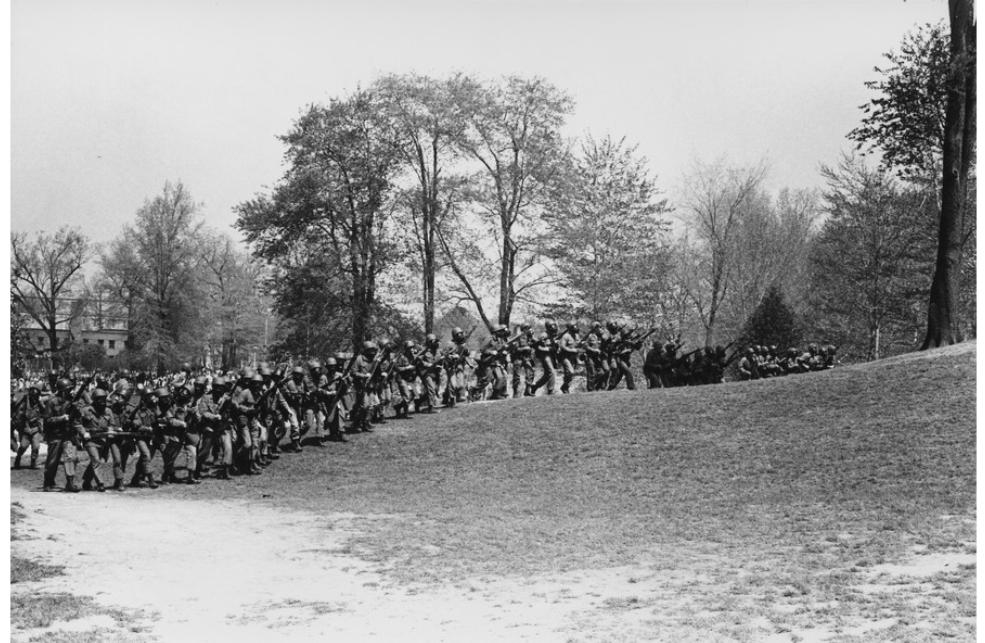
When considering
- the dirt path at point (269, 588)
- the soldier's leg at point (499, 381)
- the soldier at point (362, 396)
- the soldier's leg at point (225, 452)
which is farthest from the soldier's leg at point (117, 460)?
the soldier's leg at point (499, 381)

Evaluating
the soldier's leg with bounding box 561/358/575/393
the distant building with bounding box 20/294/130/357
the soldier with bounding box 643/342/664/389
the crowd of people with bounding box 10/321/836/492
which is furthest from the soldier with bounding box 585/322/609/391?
the distant building with bounding box 20/294/130/357

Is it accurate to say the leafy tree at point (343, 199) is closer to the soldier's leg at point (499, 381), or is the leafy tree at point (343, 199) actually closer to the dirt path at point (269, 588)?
the soldier's leg at point (499, 381)

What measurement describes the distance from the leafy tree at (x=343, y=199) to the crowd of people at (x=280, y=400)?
1095 cm

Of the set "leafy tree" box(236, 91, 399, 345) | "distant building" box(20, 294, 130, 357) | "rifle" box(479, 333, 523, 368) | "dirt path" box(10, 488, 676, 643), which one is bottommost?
"dirt path" box(10, 488, 676, 643)

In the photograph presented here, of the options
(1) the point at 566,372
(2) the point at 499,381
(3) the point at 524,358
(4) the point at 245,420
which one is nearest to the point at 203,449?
(4) the point at 245,420

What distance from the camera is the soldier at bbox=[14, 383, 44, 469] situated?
758 inches

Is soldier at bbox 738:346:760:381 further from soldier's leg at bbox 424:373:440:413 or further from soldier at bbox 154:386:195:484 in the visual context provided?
soldier at bbox 154:386:195:484

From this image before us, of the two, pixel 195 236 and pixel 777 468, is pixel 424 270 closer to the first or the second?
pixel 195 236

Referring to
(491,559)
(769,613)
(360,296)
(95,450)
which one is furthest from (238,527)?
(360,296)

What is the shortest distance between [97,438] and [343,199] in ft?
62.8

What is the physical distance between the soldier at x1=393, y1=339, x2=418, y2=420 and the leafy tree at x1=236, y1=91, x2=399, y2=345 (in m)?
12.7

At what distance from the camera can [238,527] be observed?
11.9 m

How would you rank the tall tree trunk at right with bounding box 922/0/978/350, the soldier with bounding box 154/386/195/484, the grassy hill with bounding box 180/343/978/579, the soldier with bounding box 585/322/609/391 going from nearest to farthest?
1. the grassy hill with bounding box 180/343/978/579
2. the soldier with bounding box 154/386/195/484
3. the tall tree trunk at right with bounding box 922/0/978/350
4. the soldier with bounding box 585/322/609/391

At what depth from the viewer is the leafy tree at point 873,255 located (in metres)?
32.9
